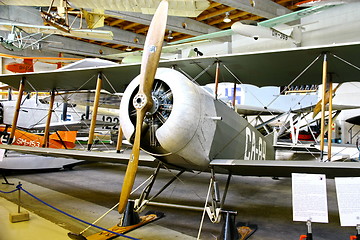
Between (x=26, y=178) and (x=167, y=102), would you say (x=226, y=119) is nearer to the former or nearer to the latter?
(x=167, y=102)

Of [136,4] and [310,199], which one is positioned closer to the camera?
[310,199]

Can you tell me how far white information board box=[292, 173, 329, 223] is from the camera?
206 cm

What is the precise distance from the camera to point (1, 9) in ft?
34.1

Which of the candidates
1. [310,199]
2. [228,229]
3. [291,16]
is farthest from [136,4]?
[310,199]

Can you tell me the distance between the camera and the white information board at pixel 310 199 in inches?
81.0

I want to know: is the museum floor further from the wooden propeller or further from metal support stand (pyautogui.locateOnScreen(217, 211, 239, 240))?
the wooden propeller

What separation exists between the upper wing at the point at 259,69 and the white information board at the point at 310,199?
1604 millimetres

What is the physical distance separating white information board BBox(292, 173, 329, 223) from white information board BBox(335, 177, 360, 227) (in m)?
0.11

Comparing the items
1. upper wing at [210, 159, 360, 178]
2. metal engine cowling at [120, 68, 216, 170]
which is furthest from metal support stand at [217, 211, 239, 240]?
metal engine cowling at [120, 68, 216, 170]

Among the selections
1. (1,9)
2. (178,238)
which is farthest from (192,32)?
(178,238)

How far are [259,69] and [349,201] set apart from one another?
8.56ft

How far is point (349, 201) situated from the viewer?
206cm

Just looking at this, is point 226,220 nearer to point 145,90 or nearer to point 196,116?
point 196,116

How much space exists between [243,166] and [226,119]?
2.10 ft
